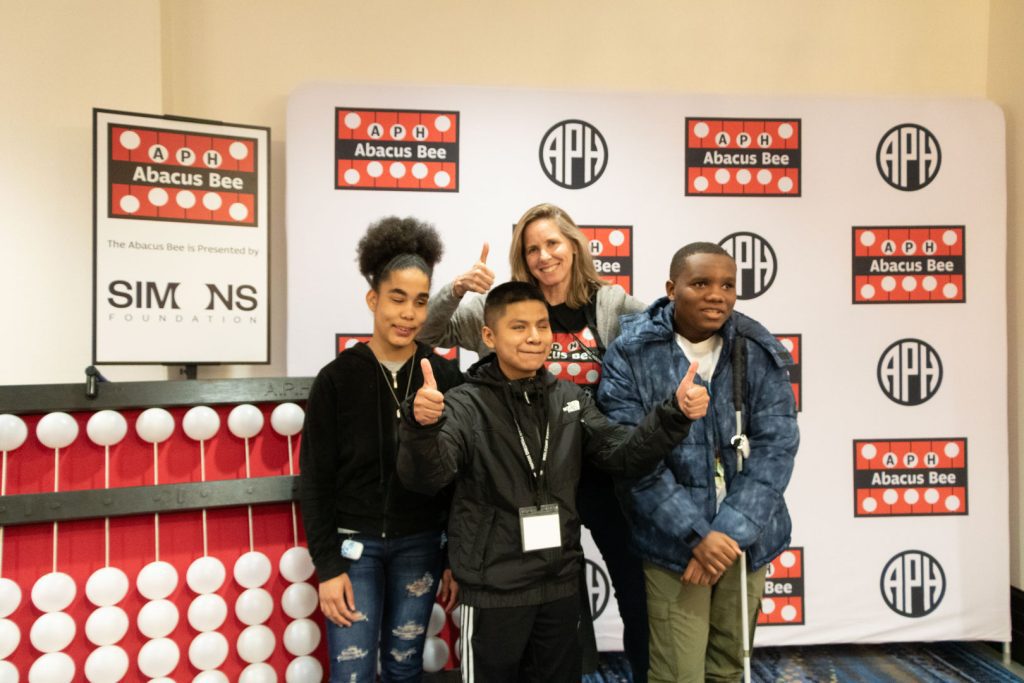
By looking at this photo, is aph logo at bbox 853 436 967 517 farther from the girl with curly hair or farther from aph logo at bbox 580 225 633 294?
the girl with curly hair

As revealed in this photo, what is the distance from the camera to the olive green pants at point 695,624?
1843 mm

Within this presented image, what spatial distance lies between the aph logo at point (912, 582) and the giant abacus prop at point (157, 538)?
225 centimetres

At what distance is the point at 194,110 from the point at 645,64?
7.43 feet

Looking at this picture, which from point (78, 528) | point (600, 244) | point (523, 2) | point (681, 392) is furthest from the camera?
point (523, 2)

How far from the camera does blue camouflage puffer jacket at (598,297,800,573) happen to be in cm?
178

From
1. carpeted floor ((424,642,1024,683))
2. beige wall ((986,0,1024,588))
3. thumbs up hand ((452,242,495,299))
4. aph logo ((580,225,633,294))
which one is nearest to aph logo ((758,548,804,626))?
carpeted floor ((424,642,1024,683))

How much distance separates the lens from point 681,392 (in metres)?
1.65

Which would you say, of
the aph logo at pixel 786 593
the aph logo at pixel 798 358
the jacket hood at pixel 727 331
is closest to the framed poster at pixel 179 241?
the jacket hood at pixel 727 331

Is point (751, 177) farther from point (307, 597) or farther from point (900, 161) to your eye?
point (307, 597)

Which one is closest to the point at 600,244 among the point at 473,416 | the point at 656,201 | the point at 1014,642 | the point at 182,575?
the point at 656,201

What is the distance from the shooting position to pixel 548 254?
2.03m

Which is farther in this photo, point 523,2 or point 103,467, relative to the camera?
point 523,2

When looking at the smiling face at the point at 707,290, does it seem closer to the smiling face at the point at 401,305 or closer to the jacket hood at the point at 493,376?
the jacket hood at the point at 493,376

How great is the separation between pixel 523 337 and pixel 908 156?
8.01ft
